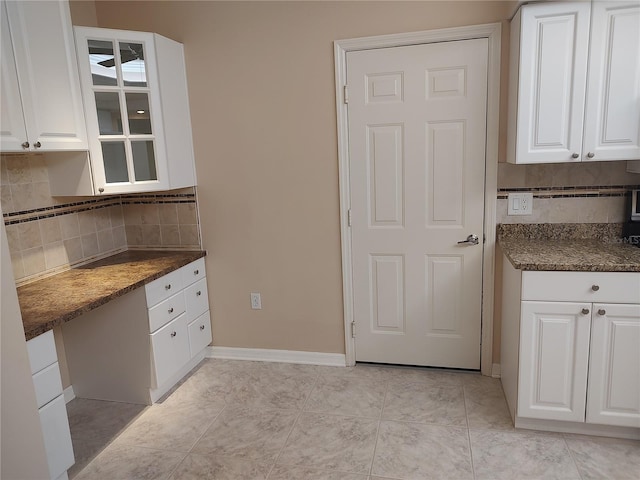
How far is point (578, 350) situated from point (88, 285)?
8.21ft

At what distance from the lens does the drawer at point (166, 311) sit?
262 centimetres

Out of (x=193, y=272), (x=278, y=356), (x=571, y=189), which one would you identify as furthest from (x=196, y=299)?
(x=571, y=189)

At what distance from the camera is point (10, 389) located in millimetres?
1651

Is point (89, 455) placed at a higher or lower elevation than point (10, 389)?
lower

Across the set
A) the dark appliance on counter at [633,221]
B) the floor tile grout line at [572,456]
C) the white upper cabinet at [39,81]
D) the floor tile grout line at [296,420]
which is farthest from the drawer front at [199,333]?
the dark appliance on counter at [633,221]

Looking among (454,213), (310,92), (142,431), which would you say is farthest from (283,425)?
(310,92)

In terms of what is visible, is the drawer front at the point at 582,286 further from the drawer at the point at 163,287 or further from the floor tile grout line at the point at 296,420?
the drawer at the point at 163,287

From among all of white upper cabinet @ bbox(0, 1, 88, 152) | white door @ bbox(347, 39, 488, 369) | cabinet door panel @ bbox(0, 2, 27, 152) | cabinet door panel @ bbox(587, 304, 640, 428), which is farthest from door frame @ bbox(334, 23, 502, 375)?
cabinet door panel @ bbox(0, 2, 27, 152)

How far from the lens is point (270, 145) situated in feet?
9.68

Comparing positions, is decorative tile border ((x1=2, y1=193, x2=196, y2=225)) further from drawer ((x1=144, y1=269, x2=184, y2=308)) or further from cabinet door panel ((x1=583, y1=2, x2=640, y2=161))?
cabinet door panel ((x1=583, y1=2, x2=640, y2=161))

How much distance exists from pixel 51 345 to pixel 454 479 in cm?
A: 187

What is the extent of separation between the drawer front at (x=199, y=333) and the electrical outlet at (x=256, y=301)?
347mm

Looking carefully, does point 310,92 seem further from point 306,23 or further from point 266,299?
point 266,299

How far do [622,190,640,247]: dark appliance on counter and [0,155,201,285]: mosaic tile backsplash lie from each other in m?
2.64
